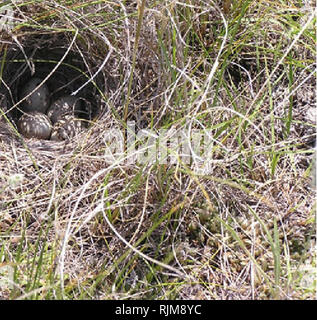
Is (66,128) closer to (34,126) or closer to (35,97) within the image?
(34,126)

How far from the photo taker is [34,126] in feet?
7.00

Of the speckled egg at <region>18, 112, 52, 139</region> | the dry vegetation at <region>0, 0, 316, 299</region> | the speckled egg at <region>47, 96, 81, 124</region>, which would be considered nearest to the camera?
the dry vegetation at <region>0, 0, 316, 299</region>

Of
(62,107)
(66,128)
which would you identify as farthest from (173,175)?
(62,107)

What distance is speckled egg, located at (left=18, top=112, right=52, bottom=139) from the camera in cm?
213

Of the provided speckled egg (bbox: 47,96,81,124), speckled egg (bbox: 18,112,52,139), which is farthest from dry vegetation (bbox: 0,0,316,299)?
speckled egg (bbox: 47,96,81,124)

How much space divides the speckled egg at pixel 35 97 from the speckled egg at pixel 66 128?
15cm

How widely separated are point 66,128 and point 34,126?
130 millimetres

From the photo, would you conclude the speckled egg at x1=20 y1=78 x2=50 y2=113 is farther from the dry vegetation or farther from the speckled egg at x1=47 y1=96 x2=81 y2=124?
the dry vegetation

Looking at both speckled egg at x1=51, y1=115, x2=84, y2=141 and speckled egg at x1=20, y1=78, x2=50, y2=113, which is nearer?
speckled egg at x1=51, y1=115, x2=84, y2=141

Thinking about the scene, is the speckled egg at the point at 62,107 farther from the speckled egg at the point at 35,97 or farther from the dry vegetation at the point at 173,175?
the dry vegetation at the point at 173,175

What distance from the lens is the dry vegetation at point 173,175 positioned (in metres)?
1.52

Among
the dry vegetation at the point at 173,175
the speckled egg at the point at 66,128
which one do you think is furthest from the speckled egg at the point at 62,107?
the dry vegetation at the point at 173,175

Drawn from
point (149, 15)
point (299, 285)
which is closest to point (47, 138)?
point (149, 15)

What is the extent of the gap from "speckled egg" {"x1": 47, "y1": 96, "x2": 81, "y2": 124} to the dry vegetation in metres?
0.17
